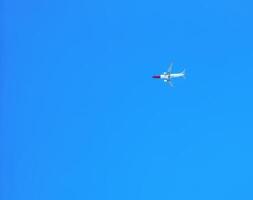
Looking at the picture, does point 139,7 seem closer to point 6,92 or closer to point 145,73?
point 145,73

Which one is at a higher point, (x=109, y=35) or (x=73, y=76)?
(x=109, y=35)

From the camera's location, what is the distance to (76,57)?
6.00ft

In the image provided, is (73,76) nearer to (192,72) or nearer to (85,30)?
(85,30)

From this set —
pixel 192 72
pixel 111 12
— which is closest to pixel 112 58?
pixel 111 12

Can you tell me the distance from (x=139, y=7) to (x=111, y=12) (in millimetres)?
137

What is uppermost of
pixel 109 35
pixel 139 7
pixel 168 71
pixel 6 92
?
pixel 139 7

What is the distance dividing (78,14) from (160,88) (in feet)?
1.73

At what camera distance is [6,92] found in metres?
1.78

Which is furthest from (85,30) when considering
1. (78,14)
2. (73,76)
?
(73,76)

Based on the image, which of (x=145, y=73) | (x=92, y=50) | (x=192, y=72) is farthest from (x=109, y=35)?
(x=192, y=72)

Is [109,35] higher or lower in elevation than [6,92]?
higher

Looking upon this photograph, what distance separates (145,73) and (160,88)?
0.10m

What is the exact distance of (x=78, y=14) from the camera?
5.96ft

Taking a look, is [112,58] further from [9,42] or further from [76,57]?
[9,42]
